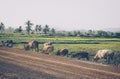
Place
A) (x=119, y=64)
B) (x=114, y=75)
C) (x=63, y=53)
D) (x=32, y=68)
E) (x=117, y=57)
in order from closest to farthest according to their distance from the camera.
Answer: (x=114, y=75) → (x=32, y=68) → (x=119, y=64) → (x=117, y=57) → (x=63, y=53)

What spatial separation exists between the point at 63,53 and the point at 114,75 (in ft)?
56.1

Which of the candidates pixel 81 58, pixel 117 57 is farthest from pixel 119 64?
pixel 81 58

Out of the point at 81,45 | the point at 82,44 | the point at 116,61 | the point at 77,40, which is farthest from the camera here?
the point at 77,40

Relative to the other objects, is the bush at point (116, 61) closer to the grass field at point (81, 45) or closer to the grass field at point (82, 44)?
the grass field at point (81, 45)

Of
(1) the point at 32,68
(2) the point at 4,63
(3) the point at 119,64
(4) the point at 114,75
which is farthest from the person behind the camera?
(3) the point at 119,64

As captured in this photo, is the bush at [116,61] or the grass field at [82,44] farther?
the grass field at [82,44]

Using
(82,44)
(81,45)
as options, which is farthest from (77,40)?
(81,45)

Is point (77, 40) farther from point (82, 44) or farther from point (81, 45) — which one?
point (81, 45)

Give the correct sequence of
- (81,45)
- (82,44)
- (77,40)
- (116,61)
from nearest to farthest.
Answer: (116,61)
(81,45)
(82,44)
(77,40)

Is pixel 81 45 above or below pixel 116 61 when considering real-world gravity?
below

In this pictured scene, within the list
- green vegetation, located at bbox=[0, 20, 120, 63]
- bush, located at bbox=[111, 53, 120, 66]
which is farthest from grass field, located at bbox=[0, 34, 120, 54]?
bush, located at bbox=[111, 53, 120, 66]

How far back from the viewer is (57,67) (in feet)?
84.2

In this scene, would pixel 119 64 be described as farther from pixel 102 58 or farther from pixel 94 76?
pixel 94 76

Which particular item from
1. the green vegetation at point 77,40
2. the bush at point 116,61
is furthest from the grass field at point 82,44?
the bush at point 116,61
